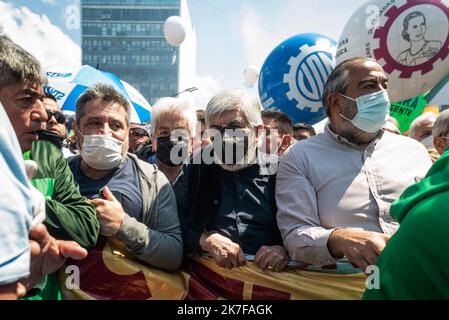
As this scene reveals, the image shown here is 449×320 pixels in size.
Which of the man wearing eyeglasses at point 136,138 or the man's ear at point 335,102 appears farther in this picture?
the man wearing eyeglasses at point 136,138

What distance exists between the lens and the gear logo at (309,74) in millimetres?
6512

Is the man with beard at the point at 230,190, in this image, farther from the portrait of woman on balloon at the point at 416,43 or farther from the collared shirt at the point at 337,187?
the portrait of woman on balloon at the point at 416,43

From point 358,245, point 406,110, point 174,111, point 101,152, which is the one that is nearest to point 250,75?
point 406,110

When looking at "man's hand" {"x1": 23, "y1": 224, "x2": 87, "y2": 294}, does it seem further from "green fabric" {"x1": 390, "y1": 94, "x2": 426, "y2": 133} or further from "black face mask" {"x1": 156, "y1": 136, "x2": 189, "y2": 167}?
"green fabric" {"x1": 390, "y1": 94, "x2": 426, "y2": 133}

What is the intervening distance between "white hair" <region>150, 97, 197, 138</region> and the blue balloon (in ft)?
13.2

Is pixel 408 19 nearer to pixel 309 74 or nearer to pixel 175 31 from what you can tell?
pixel 309 74

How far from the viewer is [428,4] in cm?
506

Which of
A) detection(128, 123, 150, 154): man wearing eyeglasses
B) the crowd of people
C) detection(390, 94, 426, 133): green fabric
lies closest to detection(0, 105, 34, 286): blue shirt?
the crowd of people

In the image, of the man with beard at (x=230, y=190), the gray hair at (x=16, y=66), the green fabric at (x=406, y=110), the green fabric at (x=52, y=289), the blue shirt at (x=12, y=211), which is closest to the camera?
the blue shirt at (x=12, y=211)

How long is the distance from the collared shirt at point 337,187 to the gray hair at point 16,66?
1170 millimetres

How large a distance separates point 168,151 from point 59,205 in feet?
3.91

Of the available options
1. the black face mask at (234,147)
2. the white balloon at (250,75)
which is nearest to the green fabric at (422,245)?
the black face mask at (234,147)

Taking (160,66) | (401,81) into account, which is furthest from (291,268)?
(160,66)

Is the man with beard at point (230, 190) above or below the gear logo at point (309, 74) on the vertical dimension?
below
